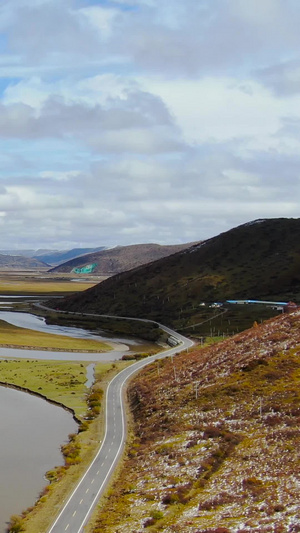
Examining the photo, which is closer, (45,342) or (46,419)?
(46,419)

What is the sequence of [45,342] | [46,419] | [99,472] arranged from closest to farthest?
[99,472], [46,419], [45,342]

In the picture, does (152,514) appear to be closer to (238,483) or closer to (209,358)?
(238,483)

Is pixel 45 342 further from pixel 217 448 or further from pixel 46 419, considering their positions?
pixel 217 448

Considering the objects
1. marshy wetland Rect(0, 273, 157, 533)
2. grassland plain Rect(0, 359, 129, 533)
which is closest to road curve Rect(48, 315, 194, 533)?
grassland plain Rect(0, 359, 129, 533)

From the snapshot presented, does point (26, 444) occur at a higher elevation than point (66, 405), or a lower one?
lower

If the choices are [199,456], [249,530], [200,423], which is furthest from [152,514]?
[200,423]

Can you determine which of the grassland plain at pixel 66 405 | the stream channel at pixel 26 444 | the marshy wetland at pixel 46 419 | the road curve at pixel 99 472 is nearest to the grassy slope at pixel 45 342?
the marshy wetland at pixel 46 419

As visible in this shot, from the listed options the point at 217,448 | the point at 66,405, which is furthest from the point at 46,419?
the point at 217,448

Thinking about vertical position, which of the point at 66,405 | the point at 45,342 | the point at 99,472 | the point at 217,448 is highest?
the point at 45,342
